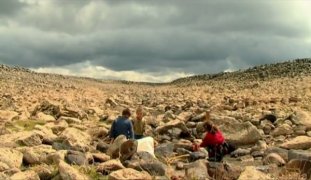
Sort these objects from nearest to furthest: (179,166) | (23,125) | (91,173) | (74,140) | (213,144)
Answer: (91,173)
(179,166)
(74,140)
(213,144)
(23,125)

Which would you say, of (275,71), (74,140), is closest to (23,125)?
(74,140)

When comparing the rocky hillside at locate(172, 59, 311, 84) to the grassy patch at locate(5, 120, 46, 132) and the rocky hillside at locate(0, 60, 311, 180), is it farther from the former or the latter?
the grassy patch at locate(5, 120, 46, 132)

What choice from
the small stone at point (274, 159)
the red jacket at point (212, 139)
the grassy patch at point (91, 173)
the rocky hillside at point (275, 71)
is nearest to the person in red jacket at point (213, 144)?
the red jacket at point (212, 139)

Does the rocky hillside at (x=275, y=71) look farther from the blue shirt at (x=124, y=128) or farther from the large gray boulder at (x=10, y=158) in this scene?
the large gray boulder at (x=10, y=158)

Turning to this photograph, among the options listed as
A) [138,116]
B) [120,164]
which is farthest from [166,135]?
[120,164]

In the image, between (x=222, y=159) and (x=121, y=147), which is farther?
(x=222, y=159)

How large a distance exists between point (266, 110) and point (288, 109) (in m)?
0.83

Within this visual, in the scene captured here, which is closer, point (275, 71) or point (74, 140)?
point (74, 140)

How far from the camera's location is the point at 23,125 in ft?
63.6

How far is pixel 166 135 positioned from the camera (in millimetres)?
18859

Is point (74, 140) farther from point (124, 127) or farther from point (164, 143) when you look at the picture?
point (164, 143)

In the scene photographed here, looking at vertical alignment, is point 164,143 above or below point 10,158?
below

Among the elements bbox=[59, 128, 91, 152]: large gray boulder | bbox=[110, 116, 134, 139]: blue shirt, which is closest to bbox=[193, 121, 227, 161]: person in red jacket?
bbox=[110, 116, 134, 139]: blue shirt

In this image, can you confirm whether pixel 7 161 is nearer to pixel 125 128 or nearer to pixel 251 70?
pixel 125 128
